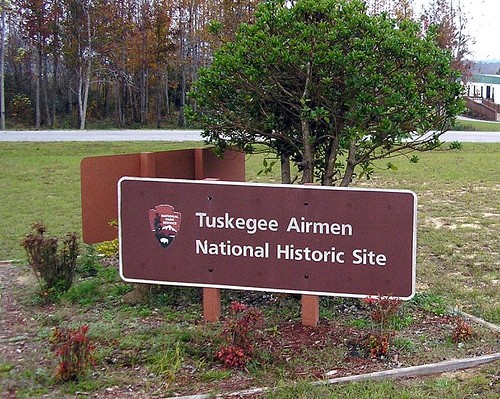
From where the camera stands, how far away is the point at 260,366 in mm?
3902

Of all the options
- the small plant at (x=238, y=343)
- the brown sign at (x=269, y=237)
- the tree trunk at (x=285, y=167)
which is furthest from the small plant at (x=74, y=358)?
the tree trunk at (x=285, y=167)

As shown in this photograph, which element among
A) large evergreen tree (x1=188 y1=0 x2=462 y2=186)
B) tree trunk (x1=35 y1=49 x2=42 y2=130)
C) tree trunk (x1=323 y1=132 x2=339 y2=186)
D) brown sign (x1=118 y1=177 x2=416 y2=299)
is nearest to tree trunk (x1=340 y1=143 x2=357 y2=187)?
large evergreen tree (x1=188 y1=0 x2=462 y2=186)

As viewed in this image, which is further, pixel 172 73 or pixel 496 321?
pixel 172 73

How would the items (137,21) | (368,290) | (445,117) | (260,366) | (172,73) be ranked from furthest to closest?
(172,73) < (137,21) < (445,117) < (368,290) < (260,366)

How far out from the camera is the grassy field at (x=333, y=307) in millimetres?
3689

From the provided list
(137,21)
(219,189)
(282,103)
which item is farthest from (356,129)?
(137,21)

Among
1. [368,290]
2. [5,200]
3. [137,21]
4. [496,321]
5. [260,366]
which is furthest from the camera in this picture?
[137,21]

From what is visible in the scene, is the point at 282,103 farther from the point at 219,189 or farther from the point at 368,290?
the point at 368,290

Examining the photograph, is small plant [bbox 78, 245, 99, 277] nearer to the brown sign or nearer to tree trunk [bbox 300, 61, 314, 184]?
the brown sign

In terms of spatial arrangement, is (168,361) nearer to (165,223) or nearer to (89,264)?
(165,223)

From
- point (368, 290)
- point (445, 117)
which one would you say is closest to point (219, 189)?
point (368, 290)

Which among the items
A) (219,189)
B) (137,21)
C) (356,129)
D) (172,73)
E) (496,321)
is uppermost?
(137,21)

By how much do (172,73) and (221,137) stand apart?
34.1 m

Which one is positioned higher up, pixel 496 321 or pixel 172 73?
pixel 172 73
